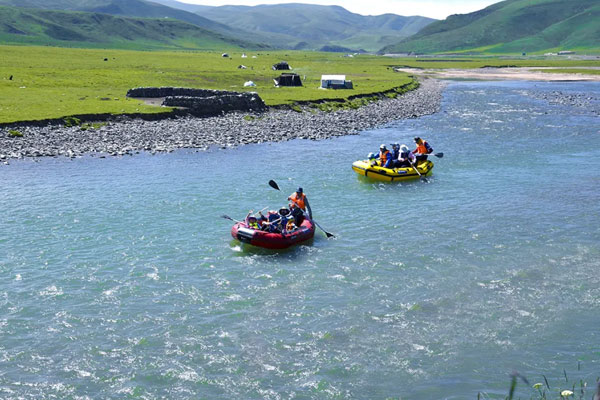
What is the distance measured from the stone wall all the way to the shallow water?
70.9 ft

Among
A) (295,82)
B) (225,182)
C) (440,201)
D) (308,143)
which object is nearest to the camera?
(440,201)

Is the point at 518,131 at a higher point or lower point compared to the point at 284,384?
higher

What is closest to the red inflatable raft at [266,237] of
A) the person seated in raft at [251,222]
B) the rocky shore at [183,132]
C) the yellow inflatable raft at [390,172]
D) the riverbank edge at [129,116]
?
the person seated in raft at [251,222]

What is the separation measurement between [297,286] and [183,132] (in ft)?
103

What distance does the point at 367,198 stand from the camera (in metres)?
29.3

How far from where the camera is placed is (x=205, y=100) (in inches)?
2196

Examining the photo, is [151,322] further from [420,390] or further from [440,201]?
[440,201]

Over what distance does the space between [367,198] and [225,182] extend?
8.53 metres

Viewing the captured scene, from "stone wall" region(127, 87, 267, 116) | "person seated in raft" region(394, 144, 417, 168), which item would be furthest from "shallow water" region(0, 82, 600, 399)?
"stone wall" region(127, 87, 267, 116)

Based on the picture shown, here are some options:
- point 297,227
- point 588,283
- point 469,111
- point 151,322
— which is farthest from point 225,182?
point 469,111

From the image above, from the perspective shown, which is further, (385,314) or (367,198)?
(367,198)

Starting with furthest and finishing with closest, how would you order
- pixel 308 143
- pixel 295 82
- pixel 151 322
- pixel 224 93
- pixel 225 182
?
pixel 295 82, pixel 224 93, pixel 308 143, pixel 225 182, pixel 151 322

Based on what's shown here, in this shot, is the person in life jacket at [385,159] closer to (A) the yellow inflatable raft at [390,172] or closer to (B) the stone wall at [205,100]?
(A) the yellow inflatable raft at [390,172]

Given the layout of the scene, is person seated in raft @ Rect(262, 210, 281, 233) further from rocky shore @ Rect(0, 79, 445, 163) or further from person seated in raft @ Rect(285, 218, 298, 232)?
rocky shore @ Rect(0, 79, 445, 163)
